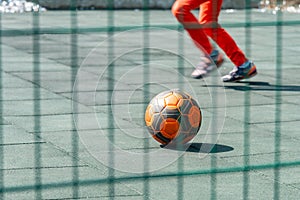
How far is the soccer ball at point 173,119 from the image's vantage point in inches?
223

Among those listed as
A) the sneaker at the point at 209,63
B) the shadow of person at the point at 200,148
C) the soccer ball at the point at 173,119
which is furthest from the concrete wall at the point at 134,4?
the shadow of person at the point at 200,148

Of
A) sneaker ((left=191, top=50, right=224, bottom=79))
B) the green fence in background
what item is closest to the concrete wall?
the green fence in background

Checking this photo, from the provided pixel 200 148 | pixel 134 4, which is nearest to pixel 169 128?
pixel 200 148

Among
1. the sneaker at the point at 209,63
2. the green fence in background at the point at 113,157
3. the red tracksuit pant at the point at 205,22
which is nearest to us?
the green fence in background at the point at 113,157

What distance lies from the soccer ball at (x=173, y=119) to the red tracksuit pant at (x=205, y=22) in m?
2.42

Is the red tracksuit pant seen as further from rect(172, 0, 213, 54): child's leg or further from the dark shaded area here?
the dark shaded area

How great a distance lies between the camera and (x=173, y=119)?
570cm

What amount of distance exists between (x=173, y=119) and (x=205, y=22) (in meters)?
2.78

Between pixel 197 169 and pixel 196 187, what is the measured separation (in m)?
0.42

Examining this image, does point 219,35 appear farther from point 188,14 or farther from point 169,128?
point 169,128

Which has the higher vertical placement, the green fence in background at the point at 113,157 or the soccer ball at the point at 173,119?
the soccer ball at the point at 173,119

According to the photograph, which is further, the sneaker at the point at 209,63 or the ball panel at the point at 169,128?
the sneaker at the point at 209,63

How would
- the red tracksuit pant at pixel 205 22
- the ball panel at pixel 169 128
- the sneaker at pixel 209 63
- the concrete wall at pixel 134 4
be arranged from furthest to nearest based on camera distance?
1. the concrete wall at pixel 134 4
2. the sneaker at pixel 209 63
3. the red tracksuit pant at pixel 205 22
4. the ball panel at pixel 169 128

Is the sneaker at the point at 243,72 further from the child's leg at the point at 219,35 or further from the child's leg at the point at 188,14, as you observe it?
the child's leg at the point at 188,14
